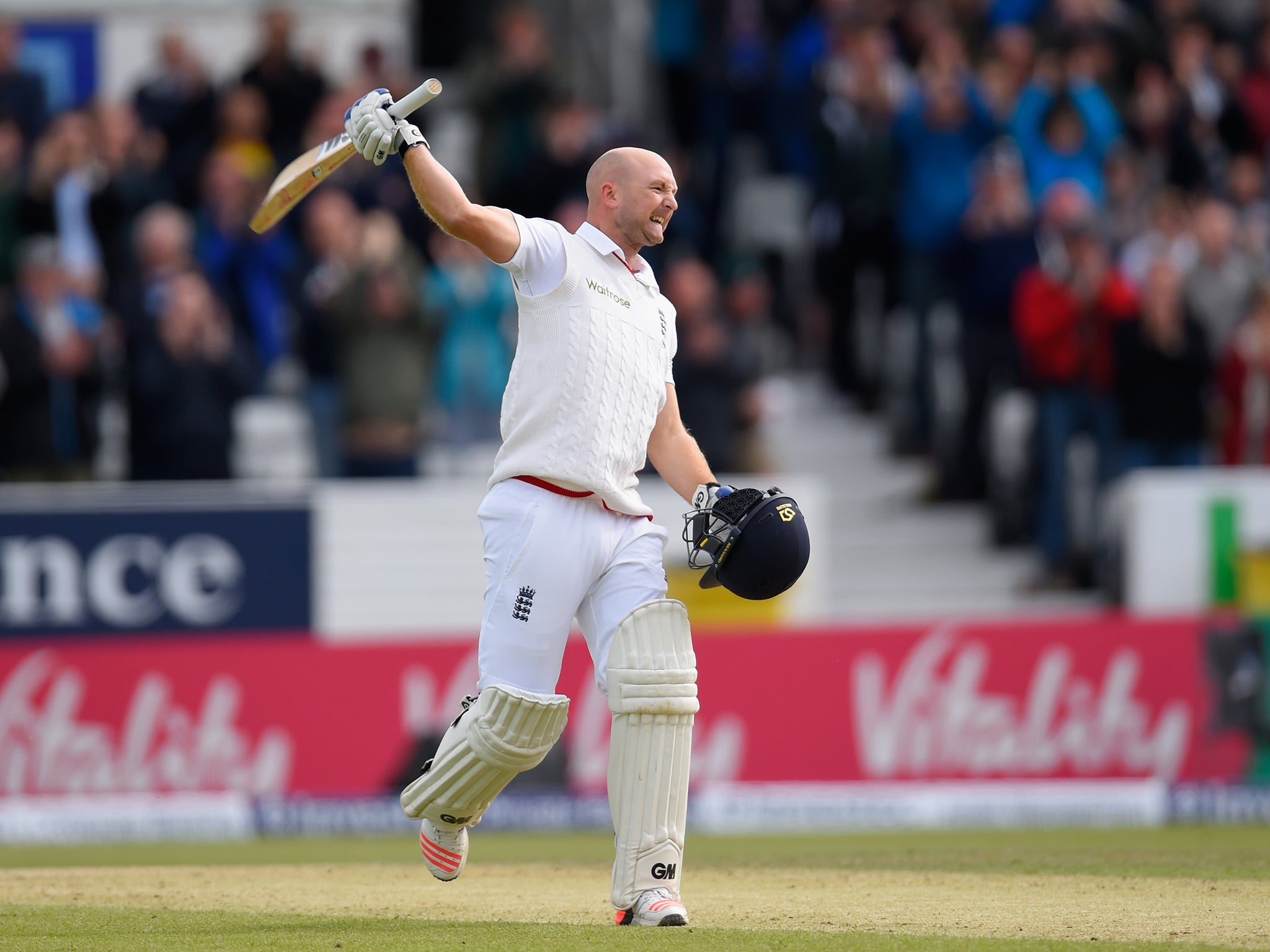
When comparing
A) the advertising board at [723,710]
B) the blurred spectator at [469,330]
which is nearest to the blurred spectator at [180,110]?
the blurred spectator at [469,330]

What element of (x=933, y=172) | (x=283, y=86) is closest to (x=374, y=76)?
(x=283, y=86)

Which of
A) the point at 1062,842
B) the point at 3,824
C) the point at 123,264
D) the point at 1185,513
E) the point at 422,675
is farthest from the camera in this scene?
the point at 123,264

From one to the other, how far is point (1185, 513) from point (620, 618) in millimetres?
7805

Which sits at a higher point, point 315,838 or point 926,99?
point 926,99

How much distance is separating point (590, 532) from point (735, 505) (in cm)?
47

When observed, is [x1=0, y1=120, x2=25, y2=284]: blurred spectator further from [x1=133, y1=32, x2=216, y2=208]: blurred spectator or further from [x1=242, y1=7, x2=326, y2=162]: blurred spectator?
[x1=242, y1=7, x2=326, y2=162]: blurred spectator

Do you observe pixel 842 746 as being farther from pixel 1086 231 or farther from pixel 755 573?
pixel 755 573

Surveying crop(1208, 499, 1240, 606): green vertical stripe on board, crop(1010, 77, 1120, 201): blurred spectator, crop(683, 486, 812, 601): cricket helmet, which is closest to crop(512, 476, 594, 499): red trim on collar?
crop(683, 486, 812, 601): cricket helmet

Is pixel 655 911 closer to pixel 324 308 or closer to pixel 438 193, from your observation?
pixel 438 193

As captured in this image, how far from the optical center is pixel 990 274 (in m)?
14.4

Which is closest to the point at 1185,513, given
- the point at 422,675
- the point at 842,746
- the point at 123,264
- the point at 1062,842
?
the point at 842,746

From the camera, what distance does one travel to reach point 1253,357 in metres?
14.1

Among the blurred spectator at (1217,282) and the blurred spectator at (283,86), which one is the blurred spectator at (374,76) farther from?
the blurred spectator at (1217,282)

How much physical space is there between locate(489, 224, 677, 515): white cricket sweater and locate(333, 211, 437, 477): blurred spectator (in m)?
6.94
